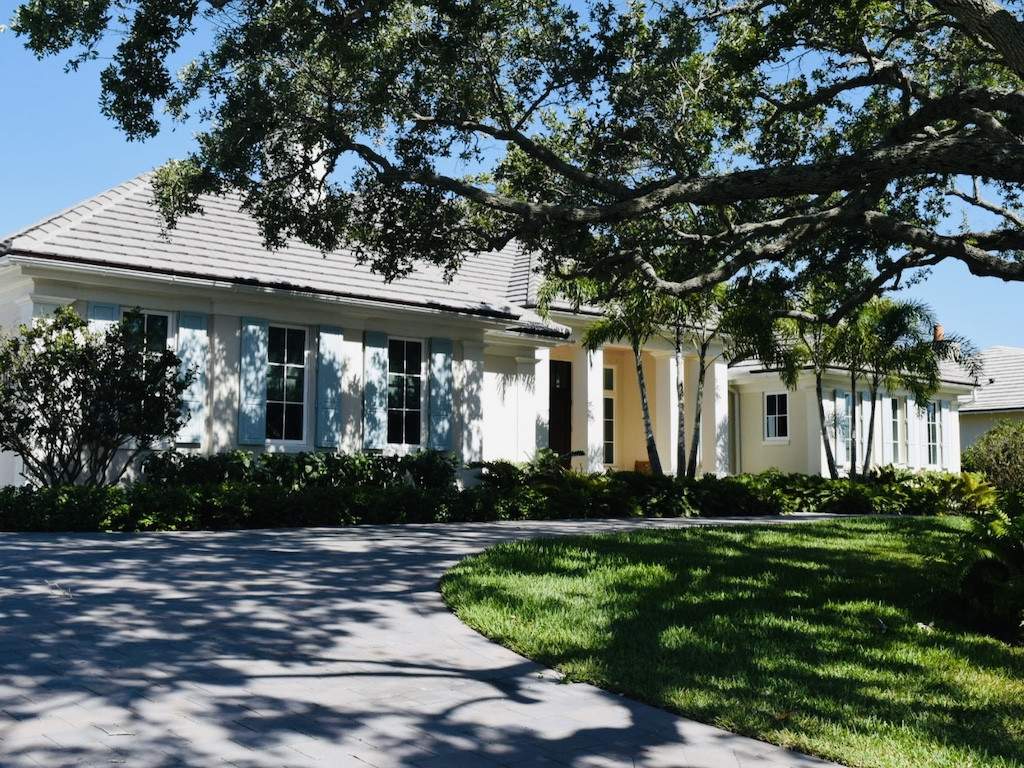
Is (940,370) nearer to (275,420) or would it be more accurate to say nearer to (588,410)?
(588,410)

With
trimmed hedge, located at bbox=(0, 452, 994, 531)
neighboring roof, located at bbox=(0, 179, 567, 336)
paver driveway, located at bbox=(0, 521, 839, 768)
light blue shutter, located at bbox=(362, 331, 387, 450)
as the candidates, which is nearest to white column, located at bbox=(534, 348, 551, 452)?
neighboring roof, located at bbox=(0, 179, 567, 336)

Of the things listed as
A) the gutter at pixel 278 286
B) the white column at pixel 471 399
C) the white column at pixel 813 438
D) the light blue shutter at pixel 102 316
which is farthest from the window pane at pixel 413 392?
the white column at pixel 813 438

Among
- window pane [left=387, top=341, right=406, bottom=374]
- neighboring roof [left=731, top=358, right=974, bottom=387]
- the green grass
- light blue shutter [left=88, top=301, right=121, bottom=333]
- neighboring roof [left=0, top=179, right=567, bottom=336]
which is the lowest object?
the green grass

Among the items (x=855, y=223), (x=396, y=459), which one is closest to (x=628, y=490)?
(x=396, y=459)

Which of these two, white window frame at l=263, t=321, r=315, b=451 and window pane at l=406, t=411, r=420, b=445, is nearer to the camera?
white window frame at l=263, t=321, r=315, b=451

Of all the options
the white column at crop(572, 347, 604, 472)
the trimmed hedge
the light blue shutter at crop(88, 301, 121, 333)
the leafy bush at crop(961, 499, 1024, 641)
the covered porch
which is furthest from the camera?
the covered porch

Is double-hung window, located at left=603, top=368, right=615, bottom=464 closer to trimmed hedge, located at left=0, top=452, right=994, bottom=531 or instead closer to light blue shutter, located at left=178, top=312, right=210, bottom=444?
trimmed hedge, located at left=0, top=452, right=994, bottom=531

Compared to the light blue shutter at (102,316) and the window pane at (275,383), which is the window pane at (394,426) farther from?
the light blue shutter at (102,316)

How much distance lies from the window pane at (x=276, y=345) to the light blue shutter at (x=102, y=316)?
259cm

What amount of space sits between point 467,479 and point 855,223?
9.96 meters

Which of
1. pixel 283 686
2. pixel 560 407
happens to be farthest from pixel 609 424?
pixel 283 686

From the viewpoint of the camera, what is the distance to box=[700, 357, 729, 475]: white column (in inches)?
968

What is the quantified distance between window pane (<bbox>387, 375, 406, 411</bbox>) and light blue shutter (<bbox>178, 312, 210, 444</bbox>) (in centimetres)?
341

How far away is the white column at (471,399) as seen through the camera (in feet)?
62.3
